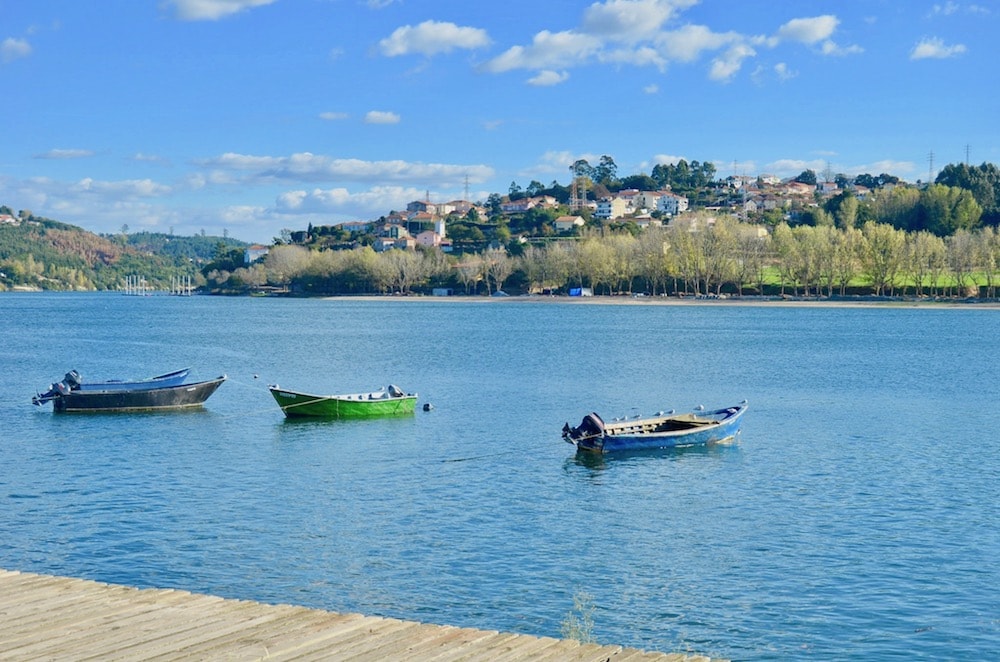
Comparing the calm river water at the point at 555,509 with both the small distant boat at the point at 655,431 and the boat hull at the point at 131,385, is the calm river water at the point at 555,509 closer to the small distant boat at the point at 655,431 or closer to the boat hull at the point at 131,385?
the small distant boat at the point at 655,431

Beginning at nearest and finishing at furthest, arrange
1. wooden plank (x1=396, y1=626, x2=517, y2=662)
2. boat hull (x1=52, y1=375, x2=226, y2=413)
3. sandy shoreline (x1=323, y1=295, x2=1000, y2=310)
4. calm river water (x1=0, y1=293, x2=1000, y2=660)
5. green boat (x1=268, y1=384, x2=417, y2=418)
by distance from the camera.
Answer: wooden plank (x1=396, y1=626, x2=517, y2=662)
calm river water (x1=0, y1=293, x2=1000, y2=660)
green boat (x1=268, y1=384, x2=417, y2=418)
boat hull (x1=52, y1=375, x2=226, y2=413)
sandy shoreline (x1=323, y1=295, x2=1000, y2=310)

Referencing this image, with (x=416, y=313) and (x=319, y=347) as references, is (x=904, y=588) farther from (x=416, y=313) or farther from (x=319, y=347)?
(x=416, y=313)

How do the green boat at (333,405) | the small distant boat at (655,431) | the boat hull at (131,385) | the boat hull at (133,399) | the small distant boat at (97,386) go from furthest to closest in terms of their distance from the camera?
the boat hull at (131,385) < the small distant boat at (97,386) < the boat hull at (133,399) < the green boat at (333,405) < the small distant boat at (655,431)

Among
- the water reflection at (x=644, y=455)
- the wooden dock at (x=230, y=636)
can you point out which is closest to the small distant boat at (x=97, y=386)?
the water reflection at (x=644, y=455)

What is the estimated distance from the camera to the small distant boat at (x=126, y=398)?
43.4 meters

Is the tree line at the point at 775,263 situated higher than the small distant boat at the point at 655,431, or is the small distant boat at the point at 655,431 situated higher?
the tree line at the point at 775,263

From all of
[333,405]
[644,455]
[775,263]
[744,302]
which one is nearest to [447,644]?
[644,455]

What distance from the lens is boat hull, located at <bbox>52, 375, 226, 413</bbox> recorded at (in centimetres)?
4338

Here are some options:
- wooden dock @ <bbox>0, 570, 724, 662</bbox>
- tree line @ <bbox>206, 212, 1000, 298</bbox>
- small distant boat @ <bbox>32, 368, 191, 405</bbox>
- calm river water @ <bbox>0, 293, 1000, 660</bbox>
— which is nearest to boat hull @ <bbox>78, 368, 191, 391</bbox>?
small distant boat @ <bbox>32, 368, 191, 405</bbox>

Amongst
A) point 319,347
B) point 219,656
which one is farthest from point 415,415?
point 319,347

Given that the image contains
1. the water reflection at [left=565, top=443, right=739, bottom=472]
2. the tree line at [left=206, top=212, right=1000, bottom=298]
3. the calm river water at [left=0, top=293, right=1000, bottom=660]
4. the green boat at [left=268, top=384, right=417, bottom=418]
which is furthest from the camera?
the tree line at [left=206, top=212, right=1000, bottom=298]

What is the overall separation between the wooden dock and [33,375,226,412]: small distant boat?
3221cm

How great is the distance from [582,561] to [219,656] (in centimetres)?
1123

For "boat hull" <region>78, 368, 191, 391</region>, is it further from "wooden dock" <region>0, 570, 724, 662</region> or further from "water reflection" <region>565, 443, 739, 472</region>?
"wooden dock" <region>0, 570, 724, 662</region>
